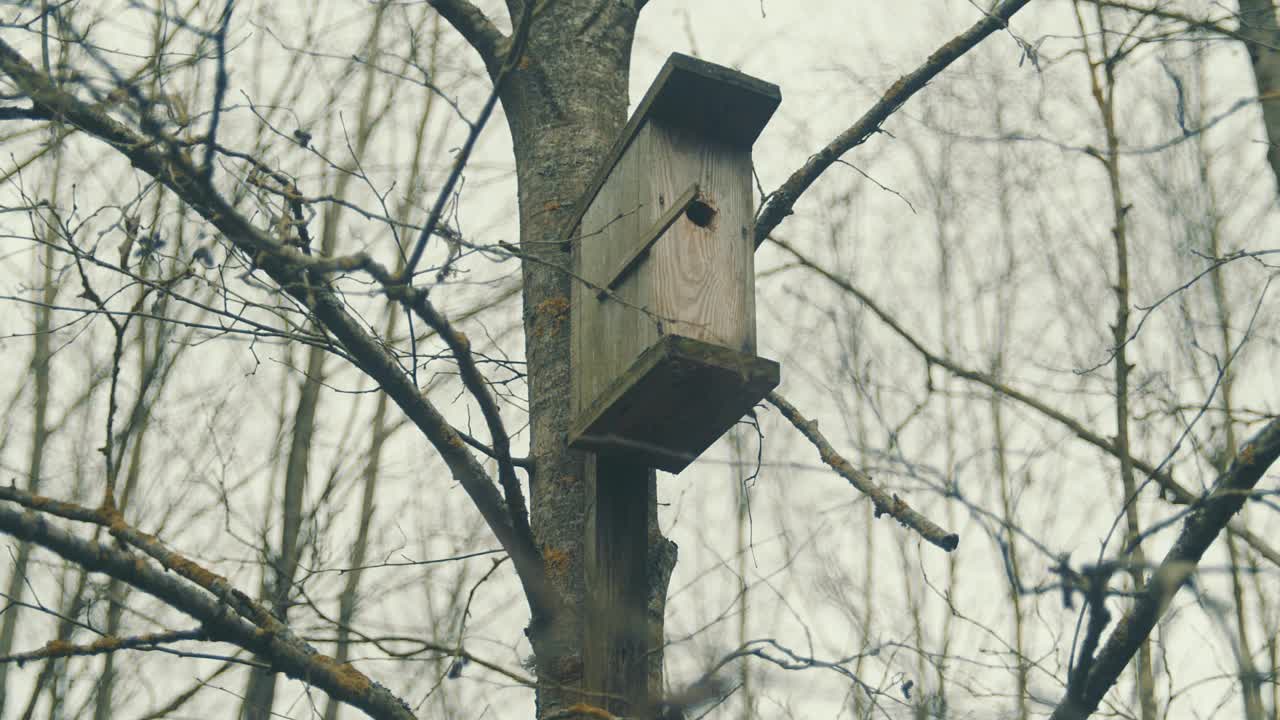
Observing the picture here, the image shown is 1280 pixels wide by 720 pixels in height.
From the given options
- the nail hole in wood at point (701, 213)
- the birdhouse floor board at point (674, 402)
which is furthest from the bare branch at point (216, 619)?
the nail hole in wood at point (701, 213)

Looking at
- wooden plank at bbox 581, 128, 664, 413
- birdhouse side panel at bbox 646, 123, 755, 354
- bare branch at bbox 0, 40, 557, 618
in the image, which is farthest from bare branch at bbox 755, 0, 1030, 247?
bare branch at bbox 0, 40, 557, 618

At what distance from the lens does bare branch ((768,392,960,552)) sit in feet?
8.87

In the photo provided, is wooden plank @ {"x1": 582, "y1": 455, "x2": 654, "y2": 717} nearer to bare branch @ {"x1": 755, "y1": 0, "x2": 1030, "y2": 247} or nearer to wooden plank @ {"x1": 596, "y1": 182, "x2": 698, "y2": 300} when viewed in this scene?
wooden plank @ {"x1": 596, "y1": 182, "x2": 698, "y2": 300}

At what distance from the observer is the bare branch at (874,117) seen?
11.0 ft

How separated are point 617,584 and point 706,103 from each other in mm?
1238

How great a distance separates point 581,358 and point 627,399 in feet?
1.26

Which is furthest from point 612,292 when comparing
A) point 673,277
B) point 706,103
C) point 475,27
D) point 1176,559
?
point 1176,559

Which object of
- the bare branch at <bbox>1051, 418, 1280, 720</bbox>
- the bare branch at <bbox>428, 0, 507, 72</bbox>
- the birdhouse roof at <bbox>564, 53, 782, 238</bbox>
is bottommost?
the bare branch at <bbox>1051, 418, 1280, 720</bbox>

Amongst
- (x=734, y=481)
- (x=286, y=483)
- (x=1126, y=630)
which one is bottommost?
(x=1126, y=630)

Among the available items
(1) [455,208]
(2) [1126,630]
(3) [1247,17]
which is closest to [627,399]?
(1) [455,208]

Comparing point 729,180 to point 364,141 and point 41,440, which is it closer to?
point 41,440

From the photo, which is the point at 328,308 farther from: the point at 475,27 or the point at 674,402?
the point at 475,27

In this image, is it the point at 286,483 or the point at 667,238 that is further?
the point at 286,483

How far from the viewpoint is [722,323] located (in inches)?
120
